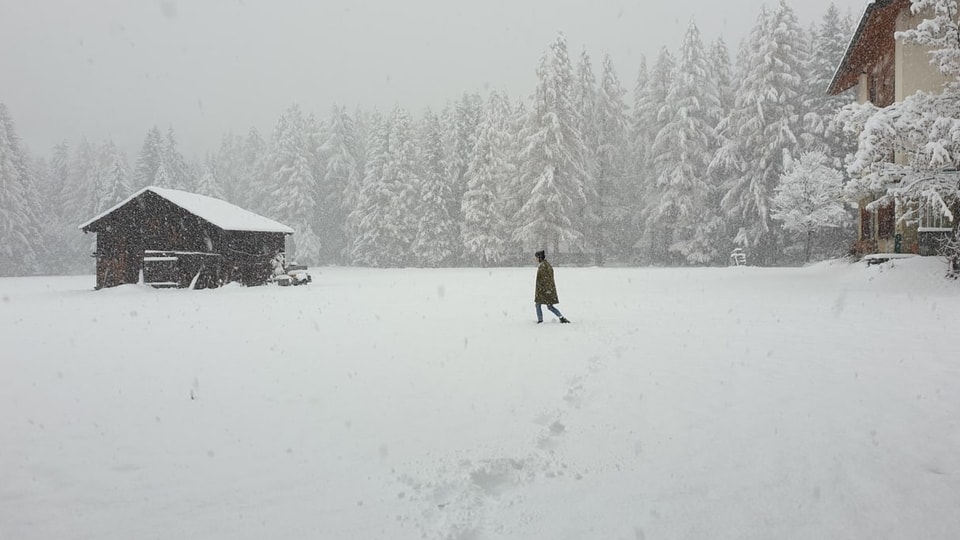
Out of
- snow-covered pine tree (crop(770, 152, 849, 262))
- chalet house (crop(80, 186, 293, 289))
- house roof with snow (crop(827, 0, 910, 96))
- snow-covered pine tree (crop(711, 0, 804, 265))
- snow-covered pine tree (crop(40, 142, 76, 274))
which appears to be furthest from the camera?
snow-covered pine tree (crop(40, 142, 76, 274))

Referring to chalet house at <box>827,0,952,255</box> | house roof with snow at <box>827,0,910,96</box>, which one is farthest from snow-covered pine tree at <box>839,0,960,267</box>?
house roof with snow at <box>827,0,910,96</box>

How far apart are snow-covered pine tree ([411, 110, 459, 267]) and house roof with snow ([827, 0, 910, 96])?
29976 mm

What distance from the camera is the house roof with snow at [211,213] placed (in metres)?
26.0

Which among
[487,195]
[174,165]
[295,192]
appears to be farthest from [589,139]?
[174,165]

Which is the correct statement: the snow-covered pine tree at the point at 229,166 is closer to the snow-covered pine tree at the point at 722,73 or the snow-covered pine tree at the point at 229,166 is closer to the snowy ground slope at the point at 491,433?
the snow-covered pine tree at the point at 722,73

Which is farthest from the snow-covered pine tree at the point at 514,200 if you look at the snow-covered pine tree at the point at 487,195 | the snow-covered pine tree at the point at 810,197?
the snow-covered pine tree at the point at 810,197

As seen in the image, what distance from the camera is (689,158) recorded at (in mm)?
42156

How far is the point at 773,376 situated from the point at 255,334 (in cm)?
976

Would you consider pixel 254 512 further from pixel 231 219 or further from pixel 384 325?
pixel 231 219

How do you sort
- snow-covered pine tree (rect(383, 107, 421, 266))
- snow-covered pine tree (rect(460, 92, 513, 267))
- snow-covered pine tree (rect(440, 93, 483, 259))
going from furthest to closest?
snow-covered pine tree (rect(440, 93, 483, 259)), snow-covered pine tree (rect(383, 107, 421, 266)), snow-covered pine tree (rect(460, 92, 513, 267))

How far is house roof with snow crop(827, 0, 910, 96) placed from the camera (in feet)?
66.8

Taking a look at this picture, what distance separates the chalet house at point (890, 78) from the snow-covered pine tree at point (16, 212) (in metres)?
64.4

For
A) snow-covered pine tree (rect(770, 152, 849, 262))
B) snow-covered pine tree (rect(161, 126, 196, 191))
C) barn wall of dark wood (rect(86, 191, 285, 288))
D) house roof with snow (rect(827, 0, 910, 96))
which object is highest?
snow-covered pine tree (rect(161, 126, 196, 191))

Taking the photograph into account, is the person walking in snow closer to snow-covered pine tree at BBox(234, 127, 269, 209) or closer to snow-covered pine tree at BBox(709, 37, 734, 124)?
snow-covered pine tree at BBox(709, 37, 734, 124)
